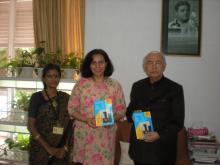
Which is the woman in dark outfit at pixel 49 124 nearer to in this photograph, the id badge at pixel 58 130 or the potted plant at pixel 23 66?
the id badge at pixel 58 130

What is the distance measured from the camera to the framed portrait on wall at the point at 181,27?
2.96m

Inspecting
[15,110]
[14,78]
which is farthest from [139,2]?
[15,110]

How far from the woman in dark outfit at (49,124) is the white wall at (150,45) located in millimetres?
1054

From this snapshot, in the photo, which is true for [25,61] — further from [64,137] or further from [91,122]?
[91,122]

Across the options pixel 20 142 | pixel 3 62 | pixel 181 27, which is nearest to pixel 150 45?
pixel 181 27

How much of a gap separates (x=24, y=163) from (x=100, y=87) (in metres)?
1.72

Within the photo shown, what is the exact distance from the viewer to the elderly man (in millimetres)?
1833

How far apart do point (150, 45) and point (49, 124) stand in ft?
5.14

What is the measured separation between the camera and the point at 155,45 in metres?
3.11

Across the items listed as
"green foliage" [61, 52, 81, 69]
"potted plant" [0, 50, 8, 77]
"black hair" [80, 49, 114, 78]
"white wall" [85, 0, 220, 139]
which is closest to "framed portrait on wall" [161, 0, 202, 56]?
"white wall" [85, 0, 220, 139]

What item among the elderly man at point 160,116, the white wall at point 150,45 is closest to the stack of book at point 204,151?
the white wall at point 150,45

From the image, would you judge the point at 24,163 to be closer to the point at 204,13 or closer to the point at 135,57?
the point at 135,57

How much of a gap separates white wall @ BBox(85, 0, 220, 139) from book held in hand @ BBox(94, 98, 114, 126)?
1324mm

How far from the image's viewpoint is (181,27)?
2980 millimetres
